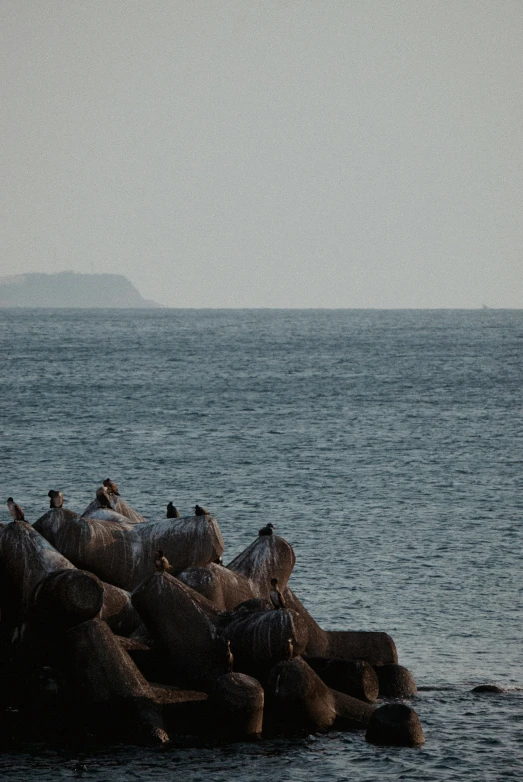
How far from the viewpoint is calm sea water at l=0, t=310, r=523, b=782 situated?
19.8m

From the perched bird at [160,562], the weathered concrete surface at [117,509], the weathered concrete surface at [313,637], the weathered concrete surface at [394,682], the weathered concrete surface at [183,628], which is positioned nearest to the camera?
the weathered concrete surface at [183,628]

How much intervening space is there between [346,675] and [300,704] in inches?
66.5

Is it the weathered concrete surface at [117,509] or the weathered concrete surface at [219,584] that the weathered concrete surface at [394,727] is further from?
the weathered concrete surface at [117,509]

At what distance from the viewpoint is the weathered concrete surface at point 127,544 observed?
74.8 feet

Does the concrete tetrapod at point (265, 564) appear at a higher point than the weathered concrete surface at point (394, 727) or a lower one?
higher

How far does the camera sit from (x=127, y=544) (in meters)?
23.2

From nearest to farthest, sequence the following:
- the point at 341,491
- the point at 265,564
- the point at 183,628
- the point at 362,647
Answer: the point at 183,628
the point at 362,647
the point at 265,564
the point at 341,491

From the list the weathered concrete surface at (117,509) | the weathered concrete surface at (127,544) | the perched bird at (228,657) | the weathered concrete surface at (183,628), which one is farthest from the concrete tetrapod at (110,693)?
the weathered concrete surface at (117,509)

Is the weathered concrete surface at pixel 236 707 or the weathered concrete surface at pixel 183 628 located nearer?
the weathered concrete surface at pixel 236 707

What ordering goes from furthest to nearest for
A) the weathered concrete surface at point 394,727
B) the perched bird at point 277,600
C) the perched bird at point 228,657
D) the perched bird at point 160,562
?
the perched bird at point 160,562 < the perched bird at point 277,600 < the weathered concrete surface at point 394,727 < the perched bird at point 228,657

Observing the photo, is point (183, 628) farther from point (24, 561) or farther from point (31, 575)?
point (24, 561)

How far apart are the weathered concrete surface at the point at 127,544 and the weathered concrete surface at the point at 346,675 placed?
9.20 feet

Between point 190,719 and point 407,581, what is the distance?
512 inches

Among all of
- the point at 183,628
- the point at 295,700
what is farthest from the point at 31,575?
the point at 295,700
